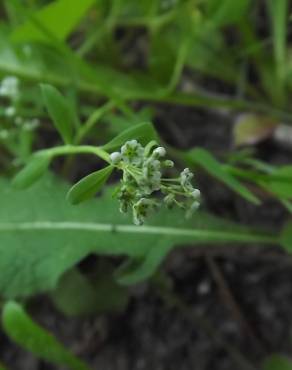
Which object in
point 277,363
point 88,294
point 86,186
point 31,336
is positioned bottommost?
point 277,363

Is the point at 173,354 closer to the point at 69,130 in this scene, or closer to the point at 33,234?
the point at 33,234

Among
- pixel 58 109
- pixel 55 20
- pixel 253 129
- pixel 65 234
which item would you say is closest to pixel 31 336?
pixel 65 234

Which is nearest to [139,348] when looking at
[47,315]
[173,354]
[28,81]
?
[173,354]

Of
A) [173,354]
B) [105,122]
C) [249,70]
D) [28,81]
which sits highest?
[28,81]

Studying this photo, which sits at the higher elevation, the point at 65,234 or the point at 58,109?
the point at 58,109

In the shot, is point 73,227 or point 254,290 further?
point 254,290

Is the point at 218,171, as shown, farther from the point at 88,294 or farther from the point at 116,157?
the point at 88,294
